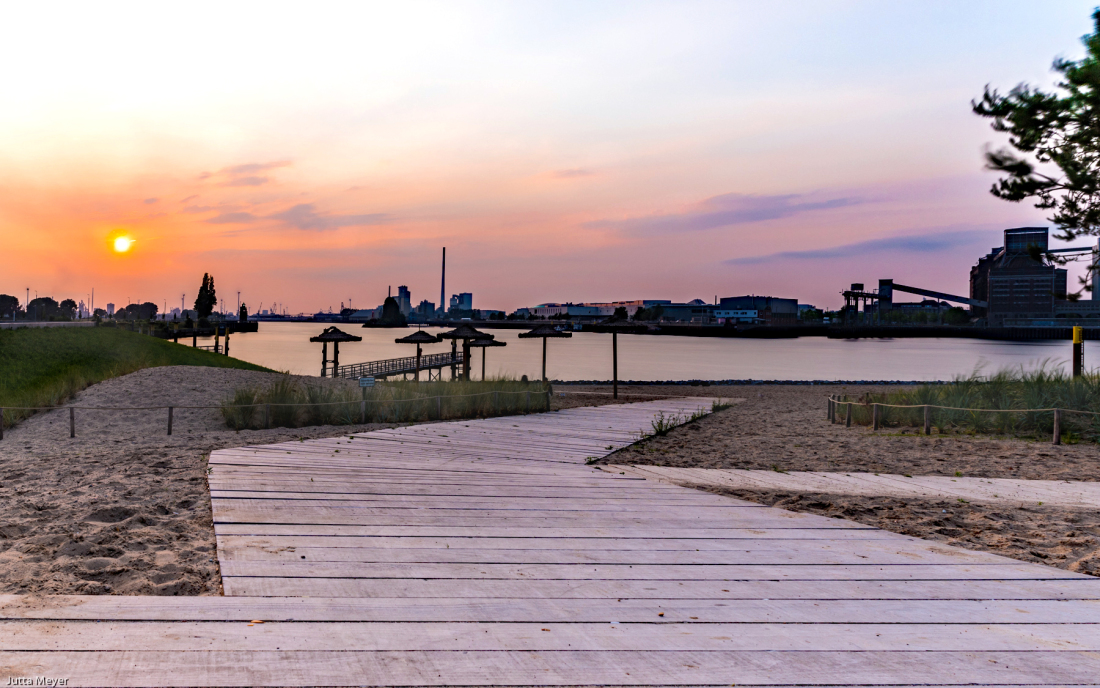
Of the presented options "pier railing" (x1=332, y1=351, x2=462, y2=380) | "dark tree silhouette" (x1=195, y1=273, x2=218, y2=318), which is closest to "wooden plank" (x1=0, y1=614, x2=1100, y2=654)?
"pier railing" (x1=332, y1=351, x2=462, y2=380)

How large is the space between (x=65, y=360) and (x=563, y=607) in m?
30.6

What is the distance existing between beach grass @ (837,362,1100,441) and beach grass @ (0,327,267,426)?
63.0 ft

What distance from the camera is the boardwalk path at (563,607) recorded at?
245 centimetres

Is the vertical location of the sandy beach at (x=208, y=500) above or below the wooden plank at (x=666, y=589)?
below

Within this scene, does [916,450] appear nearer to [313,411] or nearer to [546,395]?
[546,395]

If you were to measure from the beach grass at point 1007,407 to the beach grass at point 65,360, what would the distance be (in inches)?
756

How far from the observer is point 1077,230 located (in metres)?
13.8

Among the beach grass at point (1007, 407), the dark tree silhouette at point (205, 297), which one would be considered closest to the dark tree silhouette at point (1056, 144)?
the beach grass at point (1007, 407)

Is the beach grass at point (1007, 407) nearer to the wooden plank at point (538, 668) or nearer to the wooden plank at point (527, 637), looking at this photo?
the wooden plank at point (527, 637)

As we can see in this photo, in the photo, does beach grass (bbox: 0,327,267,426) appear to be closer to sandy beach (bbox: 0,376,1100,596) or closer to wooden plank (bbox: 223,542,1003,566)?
sandy beach (bbox: 0,376,1100,596)

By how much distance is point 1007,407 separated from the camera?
1262cm

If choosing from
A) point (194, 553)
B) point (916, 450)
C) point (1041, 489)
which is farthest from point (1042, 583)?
point (916, 450)

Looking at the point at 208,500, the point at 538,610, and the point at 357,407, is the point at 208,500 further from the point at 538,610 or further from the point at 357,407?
the point at 357,407

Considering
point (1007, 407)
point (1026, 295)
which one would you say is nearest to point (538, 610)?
point (1007, 407)
